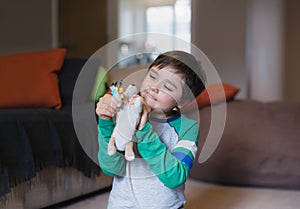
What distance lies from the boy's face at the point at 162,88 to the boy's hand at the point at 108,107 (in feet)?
0.30

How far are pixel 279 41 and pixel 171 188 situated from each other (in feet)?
14.2

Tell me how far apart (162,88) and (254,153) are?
4.48 ft

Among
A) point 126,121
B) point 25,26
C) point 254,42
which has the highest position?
point 25,26

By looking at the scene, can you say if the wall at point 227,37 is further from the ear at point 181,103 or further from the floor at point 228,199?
the ear at point 181,103

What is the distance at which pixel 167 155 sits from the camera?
102 cm

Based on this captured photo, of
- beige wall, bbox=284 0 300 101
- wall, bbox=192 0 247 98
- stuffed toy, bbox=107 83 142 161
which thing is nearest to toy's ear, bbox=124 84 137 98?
stuffed toy, bbox=107 83 142 161

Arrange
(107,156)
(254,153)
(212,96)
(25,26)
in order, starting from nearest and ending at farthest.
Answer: (107,156) → (212,96) → (254,153) → (25,26)

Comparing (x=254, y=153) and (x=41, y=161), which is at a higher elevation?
(x=41, y=161)

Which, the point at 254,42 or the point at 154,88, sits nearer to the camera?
the point at 154,88

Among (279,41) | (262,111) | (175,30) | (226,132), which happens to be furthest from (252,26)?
(226,132)

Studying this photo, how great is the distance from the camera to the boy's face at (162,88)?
1.01m

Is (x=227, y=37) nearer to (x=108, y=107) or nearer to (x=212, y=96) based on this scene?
(x=212, y=96)

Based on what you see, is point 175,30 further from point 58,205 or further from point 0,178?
point 0,178

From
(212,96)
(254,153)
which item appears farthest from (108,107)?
(254,153)
